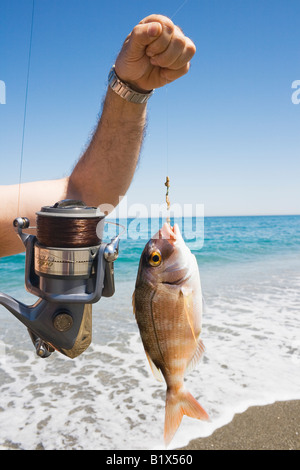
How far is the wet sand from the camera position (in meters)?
3.62

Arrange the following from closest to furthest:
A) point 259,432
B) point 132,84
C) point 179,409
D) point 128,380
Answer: point 179,409 < point 132,84 < point 259,432 < point 128,380

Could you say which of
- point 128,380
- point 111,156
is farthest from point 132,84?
point 128,380

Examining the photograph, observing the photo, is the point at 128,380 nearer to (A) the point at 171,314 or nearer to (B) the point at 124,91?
(A) the point at 171,314

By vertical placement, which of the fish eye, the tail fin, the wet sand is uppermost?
the fish eye

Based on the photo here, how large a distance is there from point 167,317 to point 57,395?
11.9 feet

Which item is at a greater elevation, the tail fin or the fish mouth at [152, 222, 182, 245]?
the fish mouth at [152, 222, 182, 245]

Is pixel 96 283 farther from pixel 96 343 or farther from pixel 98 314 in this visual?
pixel 98 314

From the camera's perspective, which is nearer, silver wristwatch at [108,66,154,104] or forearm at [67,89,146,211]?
silver wristwatch at [108,66,154,104]

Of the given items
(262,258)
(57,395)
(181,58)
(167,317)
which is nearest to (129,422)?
(57,395)

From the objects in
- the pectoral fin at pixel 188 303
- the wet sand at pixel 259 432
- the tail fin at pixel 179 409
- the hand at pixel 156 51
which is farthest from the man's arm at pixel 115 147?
the wet sand at pixel 259 432

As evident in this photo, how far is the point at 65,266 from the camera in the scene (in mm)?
1616

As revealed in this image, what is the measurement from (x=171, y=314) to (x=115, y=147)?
1295 millimetres

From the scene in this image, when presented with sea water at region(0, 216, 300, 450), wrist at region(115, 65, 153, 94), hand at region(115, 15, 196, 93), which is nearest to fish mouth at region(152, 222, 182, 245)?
hand at region(115, 15, 196, 93)

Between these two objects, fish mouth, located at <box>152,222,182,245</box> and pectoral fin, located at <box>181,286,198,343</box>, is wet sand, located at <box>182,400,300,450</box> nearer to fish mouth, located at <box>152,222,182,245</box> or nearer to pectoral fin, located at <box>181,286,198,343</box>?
pectoral fin, located at <box>181,286,198,343</box>
